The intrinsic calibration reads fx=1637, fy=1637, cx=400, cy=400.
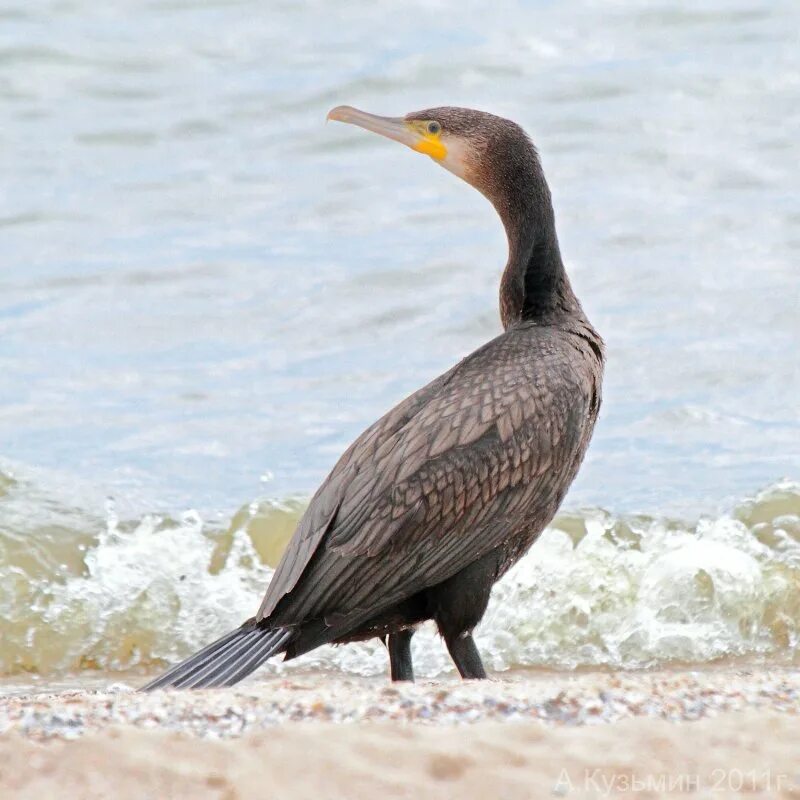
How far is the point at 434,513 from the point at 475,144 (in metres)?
1.67

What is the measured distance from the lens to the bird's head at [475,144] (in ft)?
20.0

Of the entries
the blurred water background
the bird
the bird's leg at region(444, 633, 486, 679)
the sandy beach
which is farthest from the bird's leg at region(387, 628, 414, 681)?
the blurred water background

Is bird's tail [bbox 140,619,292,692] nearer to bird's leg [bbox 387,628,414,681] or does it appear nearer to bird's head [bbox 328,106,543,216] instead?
bird's leg [bbox 387,628,414,681]

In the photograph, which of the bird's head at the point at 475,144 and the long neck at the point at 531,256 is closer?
the long neck at the point at 531,256

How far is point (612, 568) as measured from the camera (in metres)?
8.18

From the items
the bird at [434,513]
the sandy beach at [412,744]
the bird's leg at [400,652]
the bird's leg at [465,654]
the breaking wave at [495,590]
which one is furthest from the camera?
the breaking wave at [495,590]

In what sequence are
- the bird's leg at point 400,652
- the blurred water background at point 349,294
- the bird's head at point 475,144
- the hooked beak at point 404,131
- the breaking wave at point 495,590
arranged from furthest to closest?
the blurred water background at point 349,294 < the breaking wave at point 495,590 < the hooked beak at point 404,131 < the bird's head at point 475,144 < the bird's leg at point 400,652

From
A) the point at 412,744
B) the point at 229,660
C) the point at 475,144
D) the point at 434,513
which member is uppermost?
the point at 475,144

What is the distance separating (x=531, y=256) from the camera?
6023 mm

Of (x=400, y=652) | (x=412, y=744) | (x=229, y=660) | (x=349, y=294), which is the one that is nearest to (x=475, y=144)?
(x=400, y=652)

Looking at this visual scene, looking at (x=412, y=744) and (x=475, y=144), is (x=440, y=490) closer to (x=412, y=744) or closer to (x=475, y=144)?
(x=412, y=744)

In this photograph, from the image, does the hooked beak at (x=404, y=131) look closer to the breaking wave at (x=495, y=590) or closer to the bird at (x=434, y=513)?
the bird at (x=434, y=513)

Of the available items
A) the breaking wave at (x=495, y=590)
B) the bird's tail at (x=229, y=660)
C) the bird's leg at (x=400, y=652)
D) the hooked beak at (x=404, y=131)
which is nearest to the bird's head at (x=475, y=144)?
the hooked beak at (x=404, y=131)

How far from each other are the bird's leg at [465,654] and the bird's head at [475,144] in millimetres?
1728
